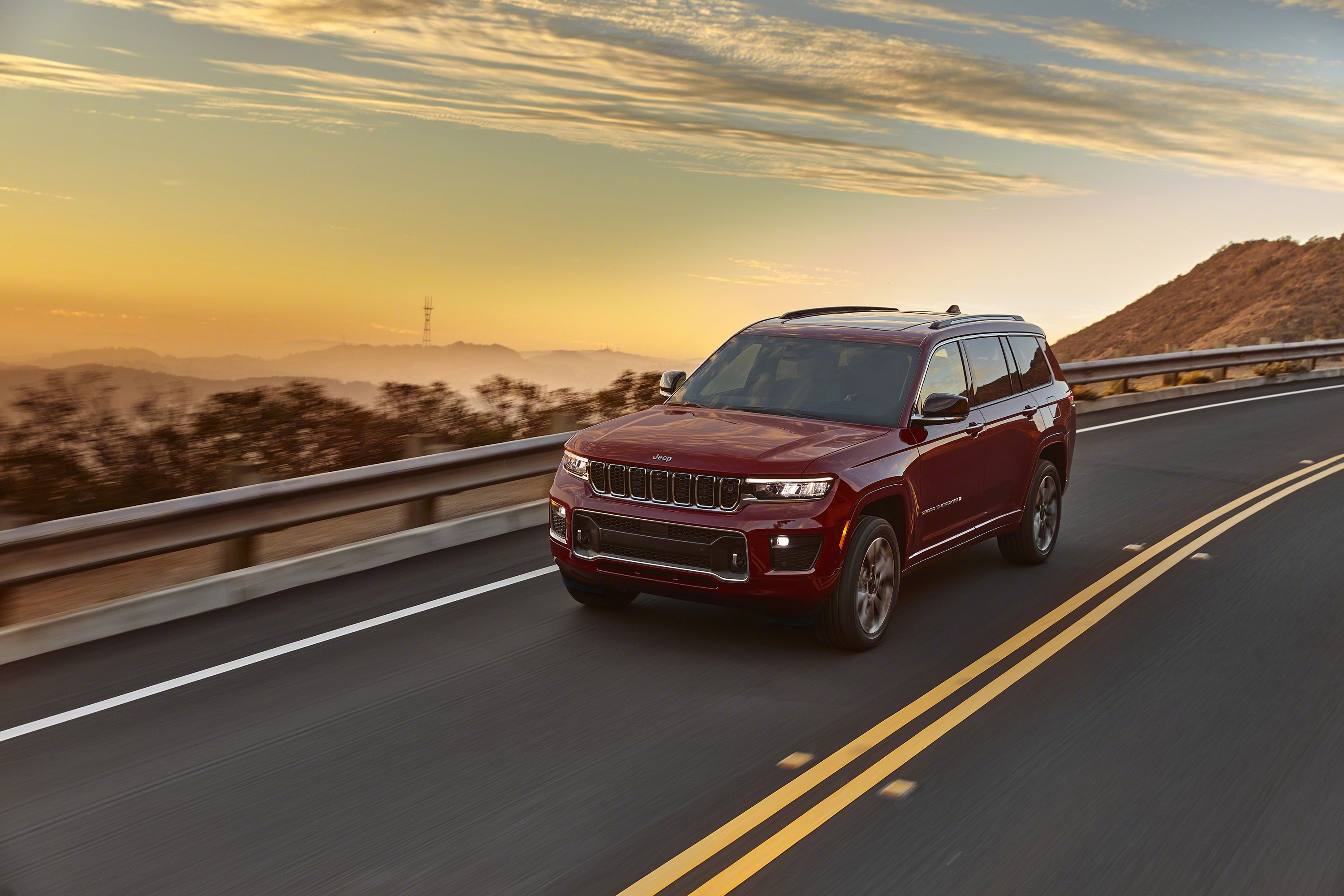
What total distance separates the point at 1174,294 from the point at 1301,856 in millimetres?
86259

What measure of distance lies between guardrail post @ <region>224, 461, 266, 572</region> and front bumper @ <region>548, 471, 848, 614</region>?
117 inches

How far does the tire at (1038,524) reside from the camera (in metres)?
9.66

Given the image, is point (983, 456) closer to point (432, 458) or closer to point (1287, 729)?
point (1287, 729)

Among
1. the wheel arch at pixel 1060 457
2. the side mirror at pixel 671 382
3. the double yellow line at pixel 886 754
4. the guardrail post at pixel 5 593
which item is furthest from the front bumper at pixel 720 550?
the wheel arch at pixel 1060 457

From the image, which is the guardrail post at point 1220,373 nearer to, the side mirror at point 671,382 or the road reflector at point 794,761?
the side mirror at point 671,382

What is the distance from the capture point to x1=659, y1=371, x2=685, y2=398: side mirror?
871 cm

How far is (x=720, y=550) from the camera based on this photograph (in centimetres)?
699

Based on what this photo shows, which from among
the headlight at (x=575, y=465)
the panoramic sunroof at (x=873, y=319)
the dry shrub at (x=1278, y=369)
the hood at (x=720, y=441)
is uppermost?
the panoramic sunroof at (x=873, y=319)

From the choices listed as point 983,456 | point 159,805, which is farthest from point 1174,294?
point 159,805

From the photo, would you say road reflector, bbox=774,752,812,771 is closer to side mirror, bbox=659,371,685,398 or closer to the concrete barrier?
side mirror, bbox=659,371,685,398

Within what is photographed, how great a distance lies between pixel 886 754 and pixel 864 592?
1656 mm

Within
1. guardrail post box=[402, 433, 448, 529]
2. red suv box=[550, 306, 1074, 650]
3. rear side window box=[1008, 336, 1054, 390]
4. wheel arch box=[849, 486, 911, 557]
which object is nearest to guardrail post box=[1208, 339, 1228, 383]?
rear side window box=[1008, 336, 1054, 390]

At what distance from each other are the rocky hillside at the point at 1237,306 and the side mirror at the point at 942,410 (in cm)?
5283

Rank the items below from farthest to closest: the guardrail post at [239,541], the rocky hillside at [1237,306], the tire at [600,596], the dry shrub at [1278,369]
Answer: the rocky hillside at [1237,306] < the dry shrub at [1278,369] < the guardrail post at [239,541] < the tire at [600,596]
